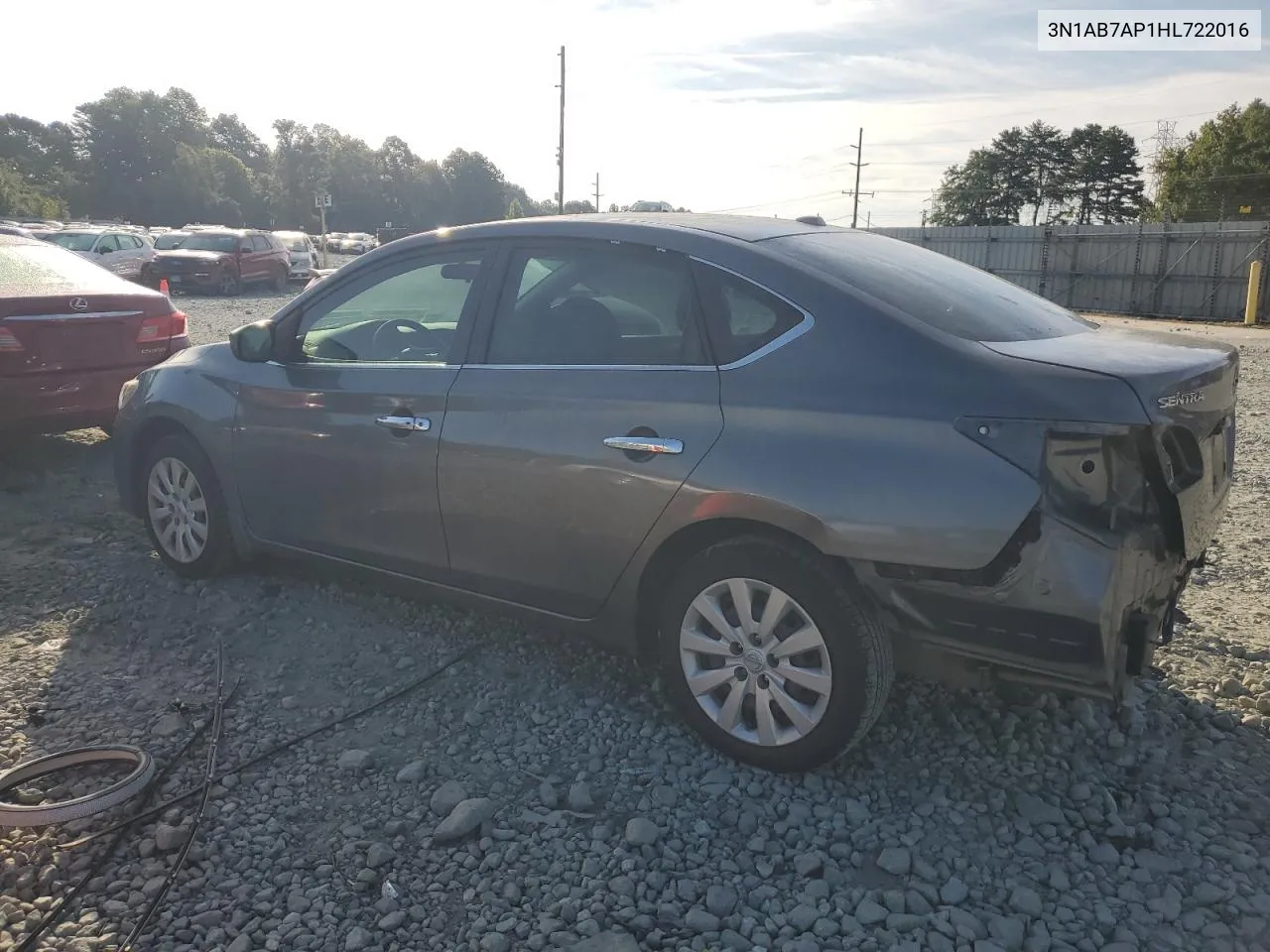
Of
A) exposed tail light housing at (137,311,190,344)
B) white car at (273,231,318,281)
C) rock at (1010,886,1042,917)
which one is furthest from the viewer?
white car at (273,231,318,281)

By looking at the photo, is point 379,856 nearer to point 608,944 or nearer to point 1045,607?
point 608,944

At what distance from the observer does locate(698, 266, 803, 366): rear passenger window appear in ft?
10.4

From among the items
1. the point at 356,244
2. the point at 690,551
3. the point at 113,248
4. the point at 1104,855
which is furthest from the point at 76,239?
the point at 356,244

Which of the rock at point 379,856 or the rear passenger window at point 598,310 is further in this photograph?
the rear passenger window at point 598,310

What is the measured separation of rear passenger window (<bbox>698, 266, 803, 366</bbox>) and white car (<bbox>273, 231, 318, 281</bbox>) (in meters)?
28.9

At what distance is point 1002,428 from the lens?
2709 mm

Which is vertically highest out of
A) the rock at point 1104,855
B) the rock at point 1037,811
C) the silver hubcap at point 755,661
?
the silver hubcap at point 755,661

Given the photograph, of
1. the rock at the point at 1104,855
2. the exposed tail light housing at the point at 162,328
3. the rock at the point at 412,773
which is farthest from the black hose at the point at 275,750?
the exposed tail light housing at the point at 162,328

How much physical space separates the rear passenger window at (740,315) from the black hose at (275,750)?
172 centimetres

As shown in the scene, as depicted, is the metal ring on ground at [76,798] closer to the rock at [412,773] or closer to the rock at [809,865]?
the rock at [412,773]

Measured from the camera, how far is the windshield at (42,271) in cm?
641

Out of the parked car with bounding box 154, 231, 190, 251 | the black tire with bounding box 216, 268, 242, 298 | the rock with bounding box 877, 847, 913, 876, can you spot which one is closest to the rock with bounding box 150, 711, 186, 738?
the rock with bounding box 877, 847, 913, 876

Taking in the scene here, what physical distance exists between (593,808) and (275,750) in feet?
3.73

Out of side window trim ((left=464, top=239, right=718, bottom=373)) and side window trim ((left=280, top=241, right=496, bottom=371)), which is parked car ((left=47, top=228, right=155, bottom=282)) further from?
side window trim ((left=464, top=239, right=718, bottom=373))
